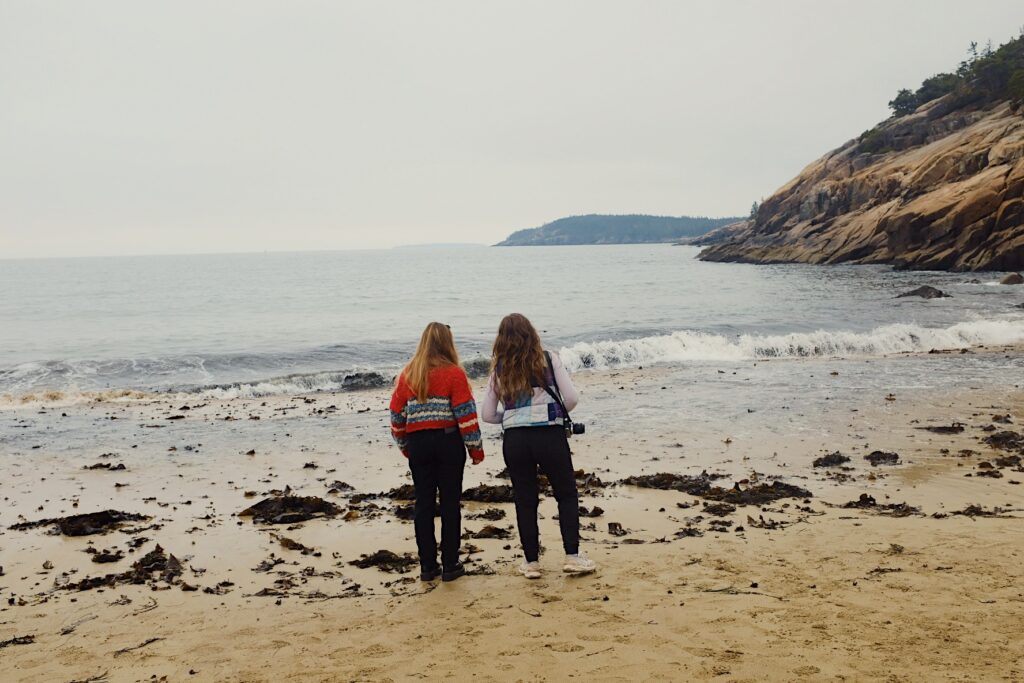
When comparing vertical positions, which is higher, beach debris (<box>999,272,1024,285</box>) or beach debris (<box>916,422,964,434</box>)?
beach debris (<box>999,272,1024,285</box>)

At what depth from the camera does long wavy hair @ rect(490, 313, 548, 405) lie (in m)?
5.11

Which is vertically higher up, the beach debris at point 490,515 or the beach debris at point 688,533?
the beach debris at point 490,515

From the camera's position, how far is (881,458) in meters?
8.44

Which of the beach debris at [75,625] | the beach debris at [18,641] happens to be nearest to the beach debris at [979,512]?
the beach debris at [75,625]

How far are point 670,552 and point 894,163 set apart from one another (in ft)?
228

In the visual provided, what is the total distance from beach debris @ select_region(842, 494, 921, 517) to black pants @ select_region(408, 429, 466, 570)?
3905mm

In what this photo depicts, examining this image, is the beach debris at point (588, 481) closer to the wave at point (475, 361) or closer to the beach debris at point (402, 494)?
the beach debris at point (402, 494)

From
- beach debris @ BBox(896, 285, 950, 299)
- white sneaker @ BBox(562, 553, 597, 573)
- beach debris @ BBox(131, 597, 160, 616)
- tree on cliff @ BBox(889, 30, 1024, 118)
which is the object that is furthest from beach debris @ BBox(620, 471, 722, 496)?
tree on cliff @ BBox(889, 30, 1024, 118)

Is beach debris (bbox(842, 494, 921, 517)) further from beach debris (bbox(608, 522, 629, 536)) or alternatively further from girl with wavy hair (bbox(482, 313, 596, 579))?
girl with wavy hair (bbox(482, 313, 596, 579))

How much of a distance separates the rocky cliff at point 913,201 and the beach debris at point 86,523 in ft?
158

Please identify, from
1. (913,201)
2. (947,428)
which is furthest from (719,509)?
(913,201)

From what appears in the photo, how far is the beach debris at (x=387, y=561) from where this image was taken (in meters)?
5.56

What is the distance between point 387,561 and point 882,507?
4.67 meters

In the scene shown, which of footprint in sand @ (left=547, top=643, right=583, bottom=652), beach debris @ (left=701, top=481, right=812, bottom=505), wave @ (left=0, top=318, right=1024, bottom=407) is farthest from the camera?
wave @ (left=0, top=318, right=1024, bottom=407)
